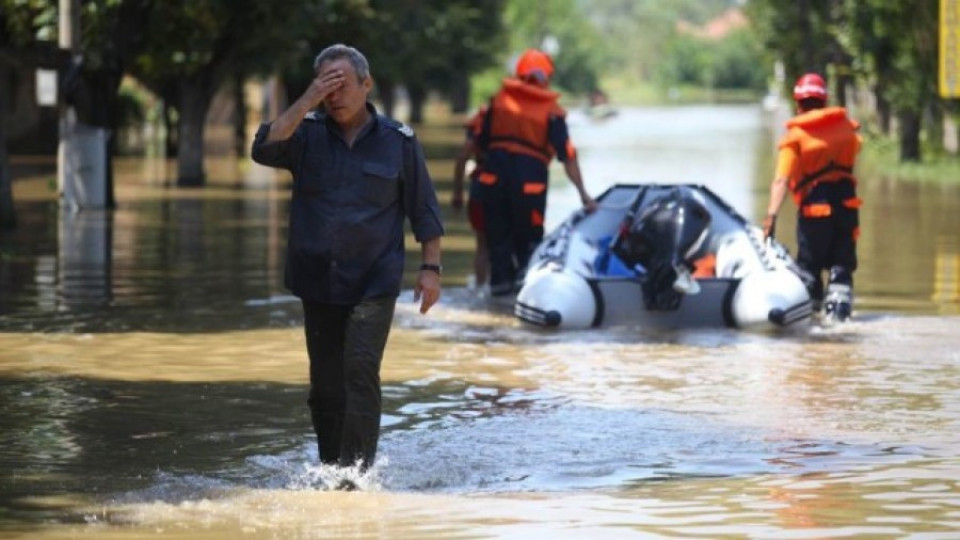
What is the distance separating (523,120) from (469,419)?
6114 mm

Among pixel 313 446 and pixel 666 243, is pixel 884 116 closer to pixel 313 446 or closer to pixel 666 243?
pixel 666 243

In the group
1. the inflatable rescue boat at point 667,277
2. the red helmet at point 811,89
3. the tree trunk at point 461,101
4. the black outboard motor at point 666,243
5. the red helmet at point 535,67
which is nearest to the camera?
the inflatable rescue boat at point 667,277

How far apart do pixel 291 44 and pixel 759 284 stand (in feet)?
70.3

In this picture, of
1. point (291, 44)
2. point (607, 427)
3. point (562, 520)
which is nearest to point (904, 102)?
point (291, 44)

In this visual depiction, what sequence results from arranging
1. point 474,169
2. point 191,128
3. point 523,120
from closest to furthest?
point 523,120, point 474,169, point 191,128

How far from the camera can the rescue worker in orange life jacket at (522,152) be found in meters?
18.0

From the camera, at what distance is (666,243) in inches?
671

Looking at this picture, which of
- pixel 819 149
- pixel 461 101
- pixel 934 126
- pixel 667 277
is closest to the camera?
pixel 667 277

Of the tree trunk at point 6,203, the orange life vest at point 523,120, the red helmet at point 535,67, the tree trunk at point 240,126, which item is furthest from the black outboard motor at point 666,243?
the tree trunk at point 240,126

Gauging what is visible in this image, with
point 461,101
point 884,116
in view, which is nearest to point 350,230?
point 884,116

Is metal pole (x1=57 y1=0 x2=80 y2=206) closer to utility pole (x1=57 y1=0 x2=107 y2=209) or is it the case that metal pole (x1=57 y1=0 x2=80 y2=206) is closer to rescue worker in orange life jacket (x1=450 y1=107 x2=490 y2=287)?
utility pole (x1=57 y1=0 x2=107 y2=209)

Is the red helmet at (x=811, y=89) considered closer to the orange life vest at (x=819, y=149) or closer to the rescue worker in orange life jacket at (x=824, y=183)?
the rescue worker in orange life jacket at (x=824, y=183)

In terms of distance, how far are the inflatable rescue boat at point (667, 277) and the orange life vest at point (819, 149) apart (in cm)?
58

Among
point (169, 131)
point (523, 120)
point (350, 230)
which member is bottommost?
point (169, 131)
